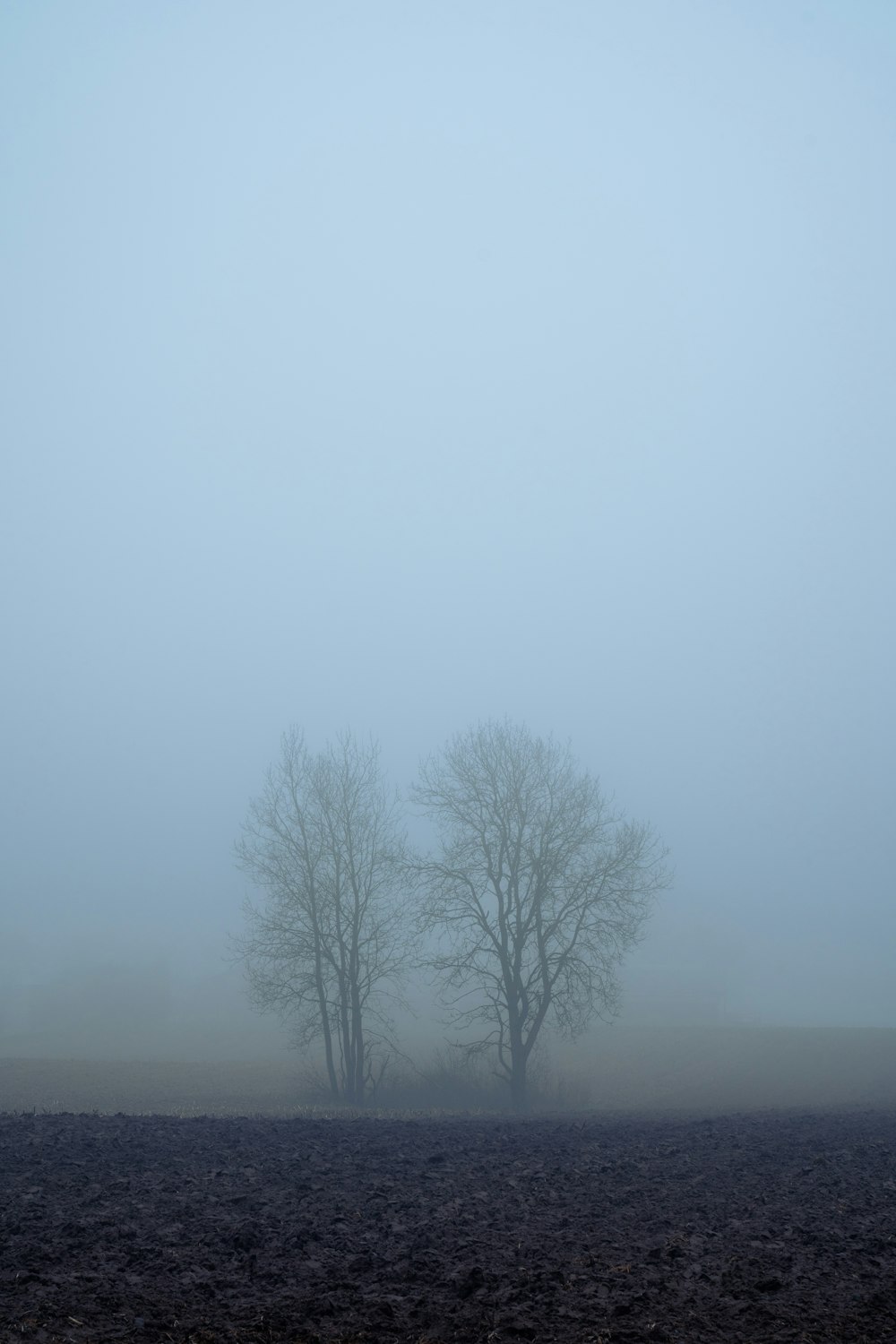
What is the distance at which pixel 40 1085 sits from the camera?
111 ft

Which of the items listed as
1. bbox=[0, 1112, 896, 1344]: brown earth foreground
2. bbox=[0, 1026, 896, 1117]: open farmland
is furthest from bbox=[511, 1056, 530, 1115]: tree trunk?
bbox=[0, 1112, 896, 1344]: brown earth foreground

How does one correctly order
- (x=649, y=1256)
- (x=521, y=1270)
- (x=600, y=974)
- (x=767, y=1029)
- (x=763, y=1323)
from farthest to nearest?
1. (x=767, y=1029)
2. (x=600, y=974)
3. (x=649, y=1256)
4. (x=521, y=1270)
5. (x=763, y=1323)

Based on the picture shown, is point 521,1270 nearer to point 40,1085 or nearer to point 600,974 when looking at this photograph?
point 600,974

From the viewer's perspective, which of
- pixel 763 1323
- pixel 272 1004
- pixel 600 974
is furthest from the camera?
pixel 272 1004

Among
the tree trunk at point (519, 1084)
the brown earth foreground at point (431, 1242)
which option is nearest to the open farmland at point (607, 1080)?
the tree trunk at point (519, 1084)

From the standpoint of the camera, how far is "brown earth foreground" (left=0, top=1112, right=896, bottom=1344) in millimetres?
6324

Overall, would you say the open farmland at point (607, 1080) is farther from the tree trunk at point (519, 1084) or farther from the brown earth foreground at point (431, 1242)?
the brown earth foreground at point (431, 1242)

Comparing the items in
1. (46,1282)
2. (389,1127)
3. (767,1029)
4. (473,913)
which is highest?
(473,913)

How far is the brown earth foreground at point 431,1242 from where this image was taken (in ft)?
20.7

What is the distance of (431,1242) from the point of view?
8.13 meters

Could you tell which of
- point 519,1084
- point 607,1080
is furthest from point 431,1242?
point 607,1080

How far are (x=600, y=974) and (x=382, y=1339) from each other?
27.5 m

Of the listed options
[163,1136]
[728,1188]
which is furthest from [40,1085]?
[728,1188]

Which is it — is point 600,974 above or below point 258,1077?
above
